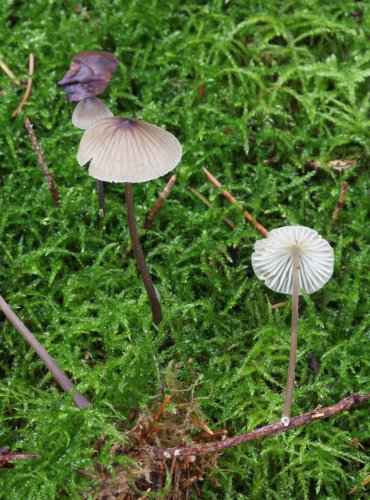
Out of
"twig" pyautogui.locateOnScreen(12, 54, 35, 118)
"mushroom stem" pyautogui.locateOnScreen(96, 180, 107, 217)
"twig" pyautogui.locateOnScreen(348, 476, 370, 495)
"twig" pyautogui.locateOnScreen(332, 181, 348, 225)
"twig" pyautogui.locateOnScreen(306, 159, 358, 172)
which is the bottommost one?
"twig" pyautogui.locateOnScreen(348, 476, 370, 495)

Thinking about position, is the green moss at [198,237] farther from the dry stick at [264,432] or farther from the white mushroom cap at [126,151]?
the white mushroom cap at [126,151]

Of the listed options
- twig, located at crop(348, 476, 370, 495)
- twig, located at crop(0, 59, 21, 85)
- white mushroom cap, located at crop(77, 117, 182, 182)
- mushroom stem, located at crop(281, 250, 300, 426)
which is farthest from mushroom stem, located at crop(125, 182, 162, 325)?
twig, located at crop(0, 59, 21, 85)

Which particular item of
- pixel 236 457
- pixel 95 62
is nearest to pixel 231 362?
pixel 236 457

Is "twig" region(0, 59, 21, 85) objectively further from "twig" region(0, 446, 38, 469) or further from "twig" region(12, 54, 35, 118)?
"twig" region(0, 446, 38, 469)

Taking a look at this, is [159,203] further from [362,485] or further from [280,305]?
[362,485]

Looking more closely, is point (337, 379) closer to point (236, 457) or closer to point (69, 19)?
point (236, 457)

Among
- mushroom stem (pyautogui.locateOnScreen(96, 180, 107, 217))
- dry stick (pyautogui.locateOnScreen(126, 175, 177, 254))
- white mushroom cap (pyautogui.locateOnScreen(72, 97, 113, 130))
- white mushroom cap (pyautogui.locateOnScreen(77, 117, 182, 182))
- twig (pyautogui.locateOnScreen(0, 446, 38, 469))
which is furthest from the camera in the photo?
dry stick (pyautogui.locateOnScreen(126, 175, 177, 254))
